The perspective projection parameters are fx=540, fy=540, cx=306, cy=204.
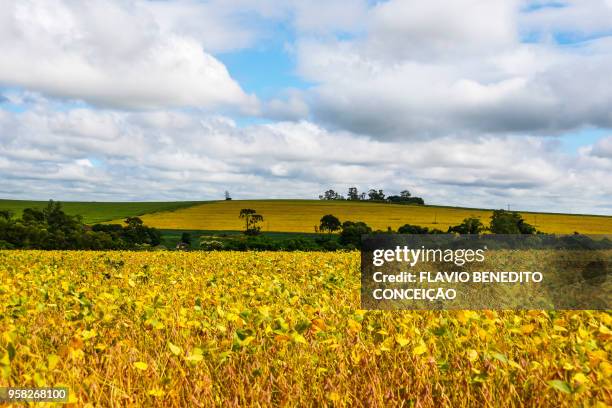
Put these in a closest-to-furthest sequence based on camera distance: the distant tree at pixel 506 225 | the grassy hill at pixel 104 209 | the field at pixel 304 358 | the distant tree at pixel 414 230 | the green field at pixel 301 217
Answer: the field at pixel 304 358 < the distant tree at pixel 506 225 < the distant tree at pixel 414 230 < the green field at pixel 301 217 < the grassy hill at pixel 104 209

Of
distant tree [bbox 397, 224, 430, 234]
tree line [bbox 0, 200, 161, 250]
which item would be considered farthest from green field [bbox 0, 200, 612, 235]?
tree line [bbox 0, 200, 161, 250]

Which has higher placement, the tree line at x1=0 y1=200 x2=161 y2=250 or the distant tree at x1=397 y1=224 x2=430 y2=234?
the distant tree at x1=397 y1=224 x2=430 y2=234

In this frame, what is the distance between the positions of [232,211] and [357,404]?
9255 cm

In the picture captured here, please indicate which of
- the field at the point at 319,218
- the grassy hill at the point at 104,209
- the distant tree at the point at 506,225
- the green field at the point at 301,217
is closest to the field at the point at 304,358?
the distant tree at the point at 506,225

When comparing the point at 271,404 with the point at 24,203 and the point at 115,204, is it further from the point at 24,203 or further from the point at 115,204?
the point at 24,203

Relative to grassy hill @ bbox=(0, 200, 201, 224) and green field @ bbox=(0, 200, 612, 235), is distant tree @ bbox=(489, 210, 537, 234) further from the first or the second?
grassy hill @ bbox=(0, 200, 201, 224)

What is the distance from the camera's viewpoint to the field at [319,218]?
75062 millimetres

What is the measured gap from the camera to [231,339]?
5508 millimetres

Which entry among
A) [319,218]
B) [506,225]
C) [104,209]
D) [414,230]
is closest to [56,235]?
[414,230]

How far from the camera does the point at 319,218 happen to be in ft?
277

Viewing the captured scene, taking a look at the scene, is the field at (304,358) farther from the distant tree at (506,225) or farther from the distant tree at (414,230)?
the distant tree at (414,230)

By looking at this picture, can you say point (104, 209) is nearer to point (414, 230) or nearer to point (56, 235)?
point (56, 235)

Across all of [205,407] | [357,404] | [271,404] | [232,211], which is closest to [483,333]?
[357,404]

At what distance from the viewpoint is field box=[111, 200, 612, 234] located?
75062 mm
